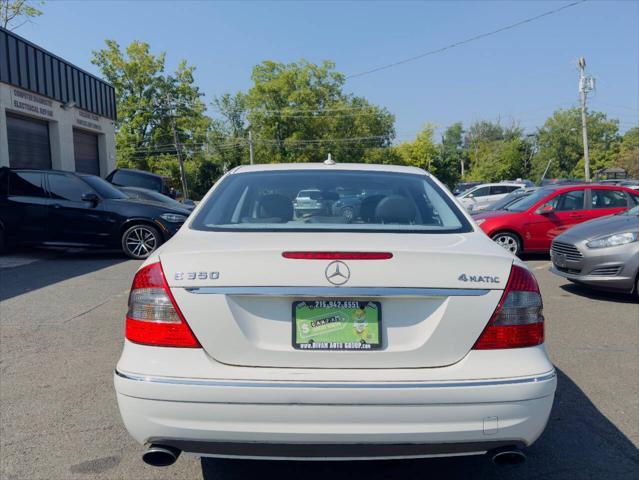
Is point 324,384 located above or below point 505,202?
below

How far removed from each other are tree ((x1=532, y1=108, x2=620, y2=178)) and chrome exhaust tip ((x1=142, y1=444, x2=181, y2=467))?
83.8 metres

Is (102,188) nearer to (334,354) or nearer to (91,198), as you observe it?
(91,198)

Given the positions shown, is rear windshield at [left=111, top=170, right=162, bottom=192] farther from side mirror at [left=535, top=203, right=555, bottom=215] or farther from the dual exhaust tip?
the dual exhaust tip

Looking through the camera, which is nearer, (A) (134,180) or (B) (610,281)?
(B) (610,281)

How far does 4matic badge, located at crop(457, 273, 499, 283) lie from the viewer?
2.33m

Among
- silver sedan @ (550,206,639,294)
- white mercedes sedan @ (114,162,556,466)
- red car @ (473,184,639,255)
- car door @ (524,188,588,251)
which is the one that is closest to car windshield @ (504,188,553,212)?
red car @ (473,184,639,255)

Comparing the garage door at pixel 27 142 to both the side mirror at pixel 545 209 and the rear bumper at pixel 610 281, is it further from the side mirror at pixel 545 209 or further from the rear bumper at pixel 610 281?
the rear bumper at pixel 610 281

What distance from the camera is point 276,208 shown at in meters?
3.35

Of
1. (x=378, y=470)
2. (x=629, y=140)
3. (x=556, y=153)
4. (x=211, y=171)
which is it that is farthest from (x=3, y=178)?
(x=629, y=140)

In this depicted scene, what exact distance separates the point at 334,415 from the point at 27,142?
17.9 meters

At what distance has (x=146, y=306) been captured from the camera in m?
2.43

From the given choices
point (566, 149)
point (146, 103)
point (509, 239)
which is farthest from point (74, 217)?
point (566, 149)

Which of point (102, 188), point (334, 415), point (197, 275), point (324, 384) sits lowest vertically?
point (334, 415)

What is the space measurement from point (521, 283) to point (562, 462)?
1284mm
